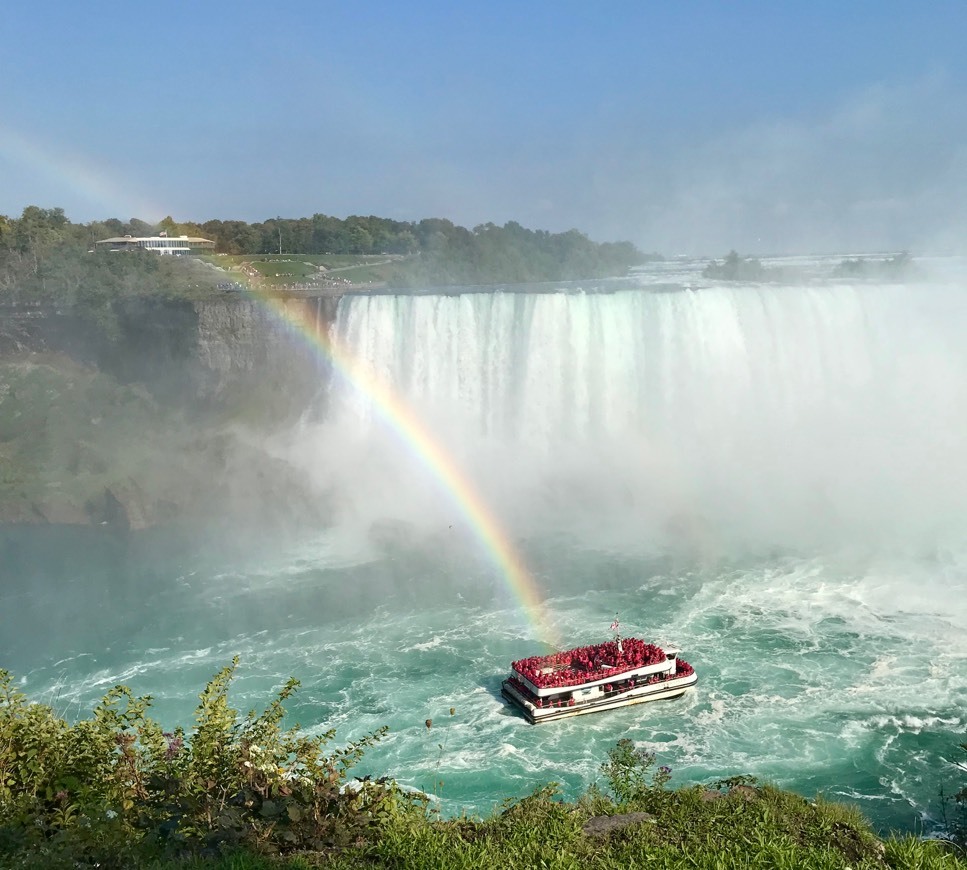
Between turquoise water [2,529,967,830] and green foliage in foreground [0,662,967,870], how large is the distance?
4928 mm

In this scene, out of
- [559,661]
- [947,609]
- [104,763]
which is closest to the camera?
[104,763]

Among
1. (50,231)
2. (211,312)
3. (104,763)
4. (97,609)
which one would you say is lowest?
(97,609)

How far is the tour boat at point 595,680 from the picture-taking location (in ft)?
43.4

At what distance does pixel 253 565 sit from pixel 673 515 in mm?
11181

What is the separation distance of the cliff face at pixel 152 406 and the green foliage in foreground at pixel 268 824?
19704mm

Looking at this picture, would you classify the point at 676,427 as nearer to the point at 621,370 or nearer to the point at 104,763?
the point at 621,370

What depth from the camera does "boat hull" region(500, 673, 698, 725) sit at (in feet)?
43.3

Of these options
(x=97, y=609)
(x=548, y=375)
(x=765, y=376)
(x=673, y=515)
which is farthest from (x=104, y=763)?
(x=765, y=376)

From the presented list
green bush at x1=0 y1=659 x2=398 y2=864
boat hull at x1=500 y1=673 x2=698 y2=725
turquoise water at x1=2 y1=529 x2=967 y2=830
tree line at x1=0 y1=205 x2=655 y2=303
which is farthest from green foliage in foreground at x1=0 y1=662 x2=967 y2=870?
tree line at x1=0 y1=205 x2=655 y2=303

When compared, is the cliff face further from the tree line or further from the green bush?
the green bush

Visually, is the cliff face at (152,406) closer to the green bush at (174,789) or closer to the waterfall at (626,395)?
the waterfall at (626,395)

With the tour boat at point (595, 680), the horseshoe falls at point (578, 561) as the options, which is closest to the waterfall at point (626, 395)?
the horseshoe falls at point (578, 561)

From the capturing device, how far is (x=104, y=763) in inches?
242

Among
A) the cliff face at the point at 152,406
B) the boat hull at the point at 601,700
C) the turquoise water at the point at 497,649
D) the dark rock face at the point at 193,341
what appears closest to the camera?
the turquoise water at the point at 497,649
